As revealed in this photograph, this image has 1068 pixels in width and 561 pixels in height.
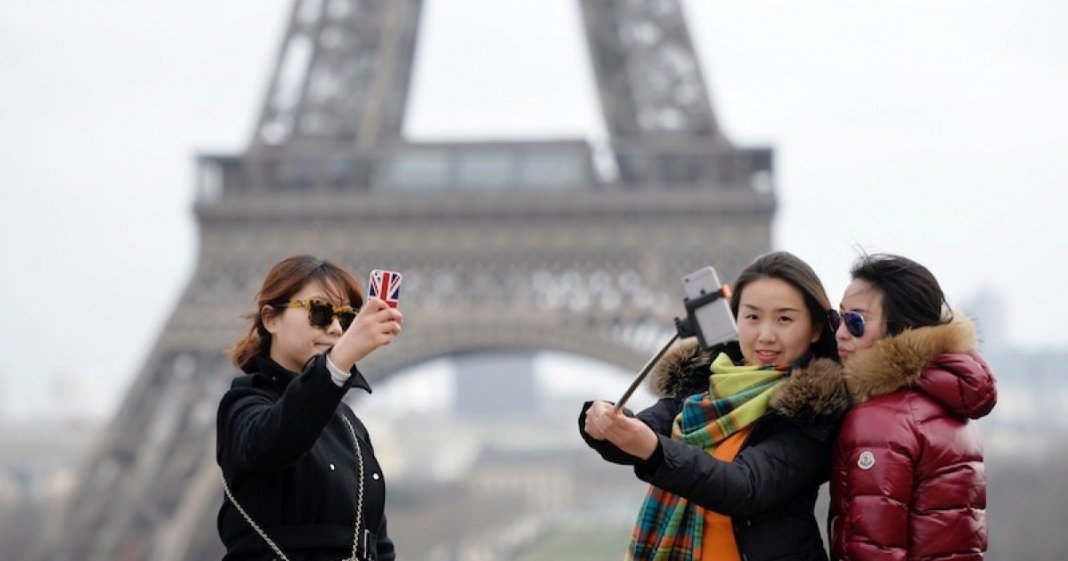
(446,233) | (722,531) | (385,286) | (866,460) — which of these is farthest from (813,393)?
(446,233)

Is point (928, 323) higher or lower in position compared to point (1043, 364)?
lower

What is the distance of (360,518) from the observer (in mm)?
4078

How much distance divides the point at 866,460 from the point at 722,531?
417mm

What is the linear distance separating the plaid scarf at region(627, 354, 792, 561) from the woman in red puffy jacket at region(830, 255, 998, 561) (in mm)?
230

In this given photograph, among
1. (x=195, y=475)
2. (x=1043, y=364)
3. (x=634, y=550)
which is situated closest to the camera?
(x=634, y=550)

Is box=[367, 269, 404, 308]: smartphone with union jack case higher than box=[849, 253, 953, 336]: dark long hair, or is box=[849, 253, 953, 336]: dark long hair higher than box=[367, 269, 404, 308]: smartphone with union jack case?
box=[849, 253, 953, 336]: dark long hair

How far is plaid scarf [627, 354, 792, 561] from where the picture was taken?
3984 mm

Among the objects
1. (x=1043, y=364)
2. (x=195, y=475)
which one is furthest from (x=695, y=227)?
(x=1043, y=364)

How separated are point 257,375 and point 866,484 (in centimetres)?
162

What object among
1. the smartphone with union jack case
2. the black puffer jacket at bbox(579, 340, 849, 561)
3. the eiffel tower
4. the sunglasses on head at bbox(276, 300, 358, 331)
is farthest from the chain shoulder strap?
the eiffel tower

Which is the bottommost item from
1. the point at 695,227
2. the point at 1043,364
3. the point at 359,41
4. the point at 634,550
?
the point at 634,550

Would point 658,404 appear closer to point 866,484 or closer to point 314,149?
point 866,484

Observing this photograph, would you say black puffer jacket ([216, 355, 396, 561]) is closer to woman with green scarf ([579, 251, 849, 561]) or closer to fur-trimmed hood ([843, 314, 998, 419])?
woman with green scarf ([579, 251, 849, 561])

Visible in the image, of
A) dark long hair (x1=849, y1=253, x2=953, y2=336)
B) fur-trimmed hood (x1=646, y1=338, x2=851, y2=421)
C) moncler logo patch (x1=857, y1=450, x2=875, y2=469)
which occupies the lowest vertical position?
moncler logo patch (x1=857, y1=450, x2=875, y2=469)
